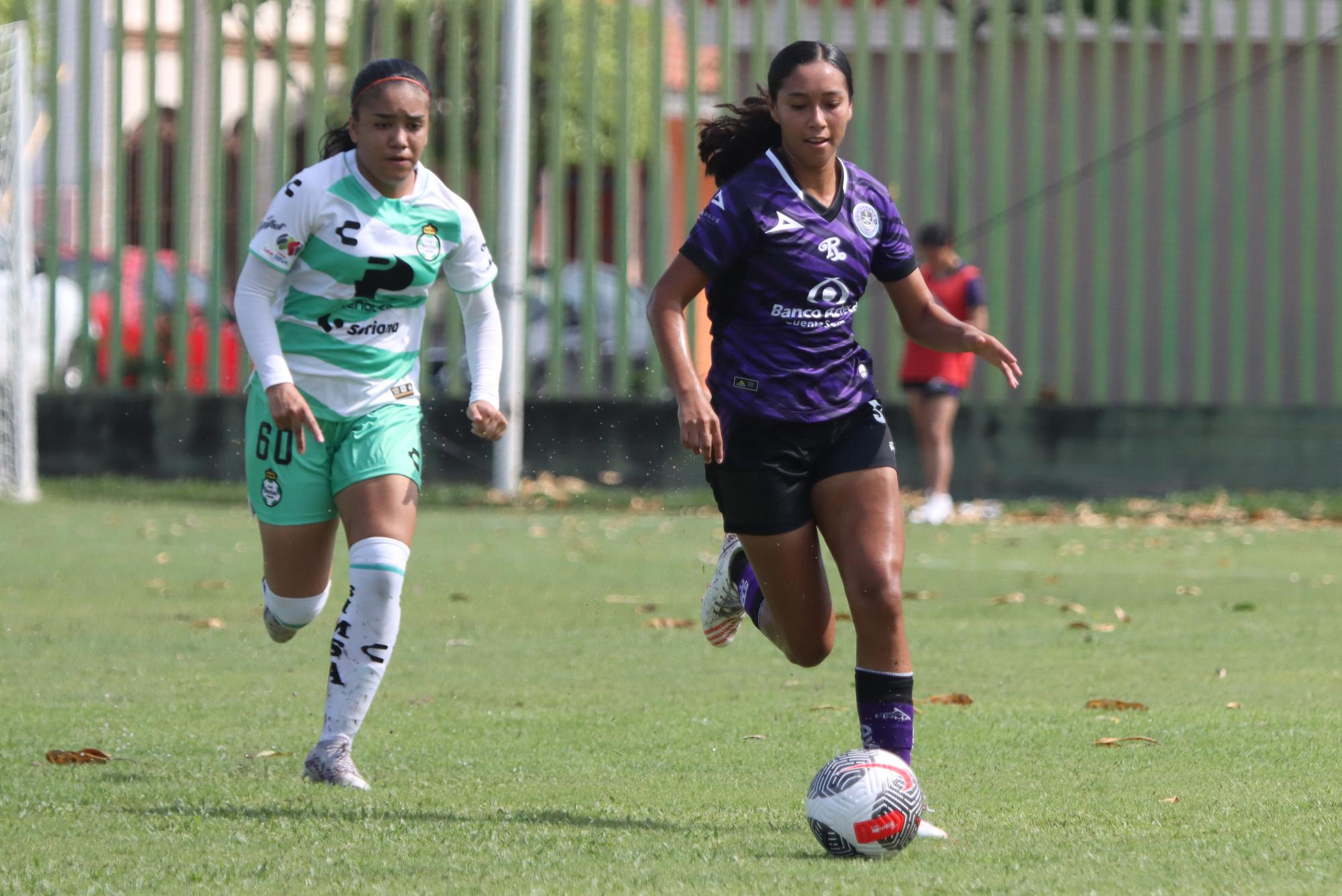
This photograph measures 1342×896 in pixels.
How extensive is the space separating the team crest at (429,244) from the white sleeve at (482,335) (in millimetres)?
190

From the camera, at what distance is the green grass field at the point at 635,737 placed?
4508 millimetres

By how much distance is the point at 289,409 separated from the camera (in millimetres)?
5547

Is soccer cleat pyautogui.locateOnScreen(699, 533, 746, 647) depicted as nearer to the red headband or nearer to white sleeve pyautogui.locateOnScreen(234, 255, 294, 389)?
white sleeve pyautogui.locateOnScreen(234, 255, 294, 389)

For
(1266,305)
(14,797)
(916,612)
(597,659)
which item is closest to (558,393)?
(1266,305)

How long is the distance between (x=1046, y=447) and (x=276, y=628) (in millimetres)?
11139

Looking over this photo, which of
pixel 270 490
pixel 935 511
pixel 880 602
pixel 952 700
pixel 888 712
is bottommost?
pixel 935 511

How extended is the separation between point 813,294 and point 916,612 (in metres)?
4.55

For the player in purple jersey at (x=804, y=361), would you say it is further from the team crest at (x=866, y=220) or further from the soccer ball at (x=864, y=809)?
the soccer ball at (x=864, y=809)

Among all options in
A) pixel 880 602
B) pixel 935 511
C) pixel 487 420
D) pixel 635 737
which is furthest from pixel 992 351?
pixel 935 511

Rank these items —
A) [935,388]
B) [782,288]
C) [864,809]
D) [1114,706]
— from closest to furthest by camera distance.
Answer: [864,809], [782,288], [1114,706], [935,388]

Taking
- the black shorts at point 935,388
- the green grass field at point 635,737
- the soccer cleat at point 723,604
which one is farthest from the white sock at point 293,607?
the black shorts at point 935,388

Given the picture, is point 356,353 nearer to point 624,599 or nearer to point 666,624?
point 666,624

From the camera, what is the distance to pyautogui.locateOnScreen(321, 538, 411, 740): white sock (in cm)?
572

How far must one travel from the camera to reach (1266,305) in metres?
16.8
